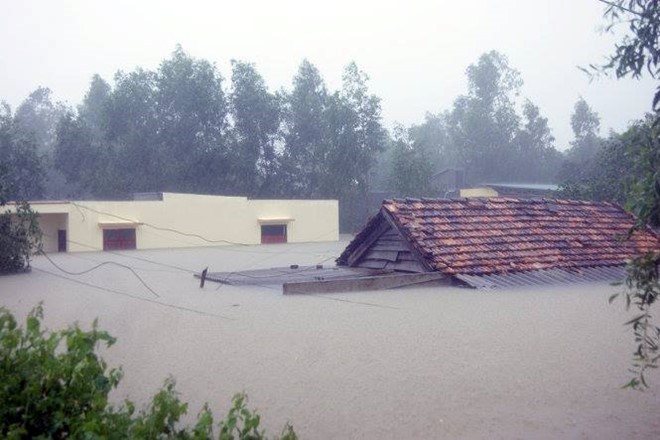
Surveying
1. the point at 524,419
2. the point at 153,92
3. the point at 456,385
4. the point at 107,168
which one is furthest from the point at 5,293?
the point at 153,92

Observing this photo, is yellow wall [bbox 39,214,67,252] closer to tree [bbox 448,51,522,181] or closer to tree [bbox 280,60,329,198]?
tree [bbox 280,60,329,198]

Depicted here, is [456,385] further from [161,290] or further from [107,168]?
[107,168]

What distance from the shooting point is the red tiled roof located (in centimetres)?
1639

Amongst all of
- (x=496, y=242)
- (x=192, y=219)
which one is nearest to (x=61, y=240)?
(x=192, y=219)

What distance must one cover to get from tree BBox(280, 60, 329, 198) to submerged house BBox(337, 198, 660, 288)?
34783 millimetres

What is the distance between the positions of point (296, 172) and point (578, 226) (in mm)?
36861

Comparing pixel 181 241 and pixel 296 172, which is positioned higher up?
pixel 296 172

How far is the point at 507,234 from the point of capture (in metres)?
18.1

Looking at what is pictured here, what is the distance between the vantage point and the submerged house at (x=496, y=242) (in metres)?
16.1

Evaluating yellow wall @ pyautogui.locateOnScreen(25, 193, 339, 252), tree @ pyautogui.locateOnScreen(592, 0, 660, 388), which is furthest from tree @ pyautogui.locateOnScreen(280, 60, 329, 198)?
tree @ pyautogui.locateOnScreen(592, 0, 660, 388)

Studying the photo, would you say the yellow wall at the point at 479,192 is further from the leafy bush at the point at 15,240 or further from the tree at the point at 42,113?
the tree at the point at 42,113

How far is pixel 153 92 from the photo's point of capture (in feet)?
174

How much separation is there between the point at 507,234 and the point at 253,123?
123 ft

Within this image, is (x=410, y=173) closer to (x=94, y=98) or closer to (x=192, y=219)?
(x=192, y=219)
